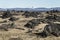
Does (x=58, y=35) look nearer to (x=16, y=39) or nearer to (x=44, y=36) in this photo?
(x=44, y=36)

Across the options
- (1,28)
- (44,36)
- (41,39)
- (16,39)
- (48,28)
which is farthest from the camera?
(1,28)

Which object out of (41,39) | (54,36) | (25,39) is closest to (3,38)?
(25,39)

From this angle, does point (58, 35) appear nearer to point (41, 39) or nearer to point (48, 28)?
point (48, 28)

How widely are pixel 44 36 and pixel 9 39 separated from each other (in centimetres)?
427

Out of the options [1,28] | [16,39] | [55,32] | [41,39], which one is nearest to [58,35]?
[55,32]

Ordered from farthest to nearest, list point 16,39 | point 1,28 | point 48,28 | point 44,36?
point 1,28
point 48,28
point 44,36
point 16,39

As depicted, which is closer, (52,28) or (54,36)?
(54,36)

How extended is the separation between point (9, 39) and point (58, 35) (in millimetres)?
6125

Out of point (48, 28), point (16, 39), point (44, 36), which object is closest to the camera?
point (16, 39)

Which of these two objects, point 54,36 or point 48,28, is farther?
point 48,28

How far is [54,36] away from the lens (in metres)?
22.3

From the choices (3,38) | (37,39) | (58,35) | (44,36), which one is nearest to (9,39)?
(3,38)

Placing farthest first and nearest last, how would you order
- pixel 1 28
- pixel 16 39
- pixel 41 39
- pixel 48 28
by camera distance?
pixel 1 28 → pixel 48 28 → pixel 41 39 → pixel 16 39

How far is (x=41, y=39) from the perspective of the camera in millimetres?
20078
